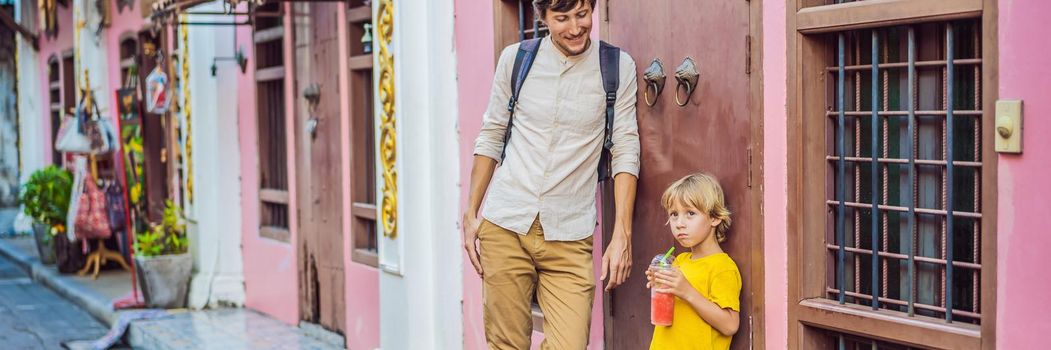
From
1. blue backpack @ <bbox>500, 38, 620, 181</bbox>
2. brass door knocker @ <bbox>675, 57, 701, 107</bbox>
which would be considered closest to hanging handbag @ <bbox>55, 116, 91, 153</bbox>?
blue backpack @ <bbox>500, 38, 620, 181</bbox>

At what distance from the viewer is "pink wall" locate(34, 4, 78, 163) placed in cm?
1883

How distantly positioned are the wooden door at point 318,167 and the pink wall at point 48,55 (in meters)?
10.1

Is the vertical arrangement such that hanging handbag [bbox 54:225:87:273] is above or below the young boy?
below

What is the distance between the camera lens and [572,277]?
16.8ft

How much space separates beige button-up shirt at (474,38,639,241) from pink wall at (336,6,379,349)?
3604mm

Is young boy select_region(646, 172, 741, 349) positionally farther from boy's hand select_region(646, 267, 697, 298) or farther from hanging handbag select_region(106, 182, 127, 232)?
hanging handbag select_region(106, 182, 127, 232)

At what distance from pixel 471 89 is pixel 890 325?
300cm

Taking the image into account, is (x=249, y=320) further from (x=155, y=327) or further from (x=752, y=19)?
(x=752, y=19)

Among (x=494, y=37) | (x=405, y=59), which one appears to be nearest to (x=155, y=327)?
(x=405, y=59)

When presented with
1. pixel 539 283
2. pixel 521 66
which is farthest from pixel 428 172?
pixel 521 66

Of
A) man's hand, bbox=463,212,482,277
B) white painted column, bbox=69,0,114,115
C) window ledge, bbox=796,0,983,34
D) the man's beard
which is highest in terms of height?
white painted column, bbox=69,0,114,115

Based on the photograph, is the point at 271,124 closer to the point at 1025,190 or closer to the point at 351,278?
the point at 351,278

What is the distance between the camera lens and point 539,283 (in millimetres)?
5262

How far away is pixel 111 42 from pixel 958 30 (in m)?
12.6
